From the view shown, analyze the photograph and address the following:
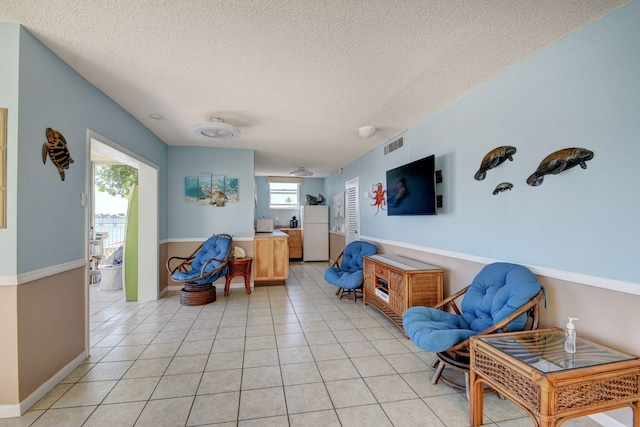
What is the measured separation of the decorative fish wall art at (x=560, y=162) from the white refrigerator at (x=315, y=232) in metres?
5.98

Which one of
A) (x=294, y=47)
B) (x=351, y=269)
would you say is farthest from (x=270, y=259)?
(x=294, y=47)

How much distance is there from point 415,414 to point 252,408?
1.09 meters

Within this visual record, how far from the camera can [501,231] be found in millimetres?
2465

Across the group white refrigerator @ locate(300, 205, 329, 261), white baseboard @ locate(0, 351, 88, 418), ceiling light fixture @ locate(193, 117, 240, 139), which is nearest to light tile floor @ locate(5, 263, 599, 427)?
white baseboard @ locate(0, 351, 88, 418)

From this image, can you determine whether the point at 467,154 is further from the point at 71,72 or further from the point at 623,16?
the point at 71,72

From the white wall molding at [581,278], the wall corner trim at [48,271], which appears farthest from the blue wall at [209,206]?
the white wall molding at [581,278]

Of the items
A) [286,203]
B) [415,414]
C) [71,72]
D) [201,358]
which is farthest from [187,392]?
[286,203]

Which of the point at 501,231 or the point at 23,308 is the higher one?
the point at 501,231

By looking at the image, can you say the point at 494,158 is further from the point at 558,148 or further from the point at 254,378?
the point at 254,378

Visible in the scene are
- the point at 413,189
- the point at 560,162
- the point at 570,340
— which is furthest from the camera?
the point at 413,189

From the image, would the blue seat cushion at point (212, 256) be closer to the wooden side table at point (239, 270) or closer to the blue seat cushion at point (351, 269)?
the wooden side table at point (239, 270)

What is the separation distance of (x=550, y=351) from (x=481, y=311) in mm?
695

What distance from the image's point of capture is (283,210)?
8.93 m

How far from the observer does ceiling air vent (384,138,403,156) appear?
13.7 ft
